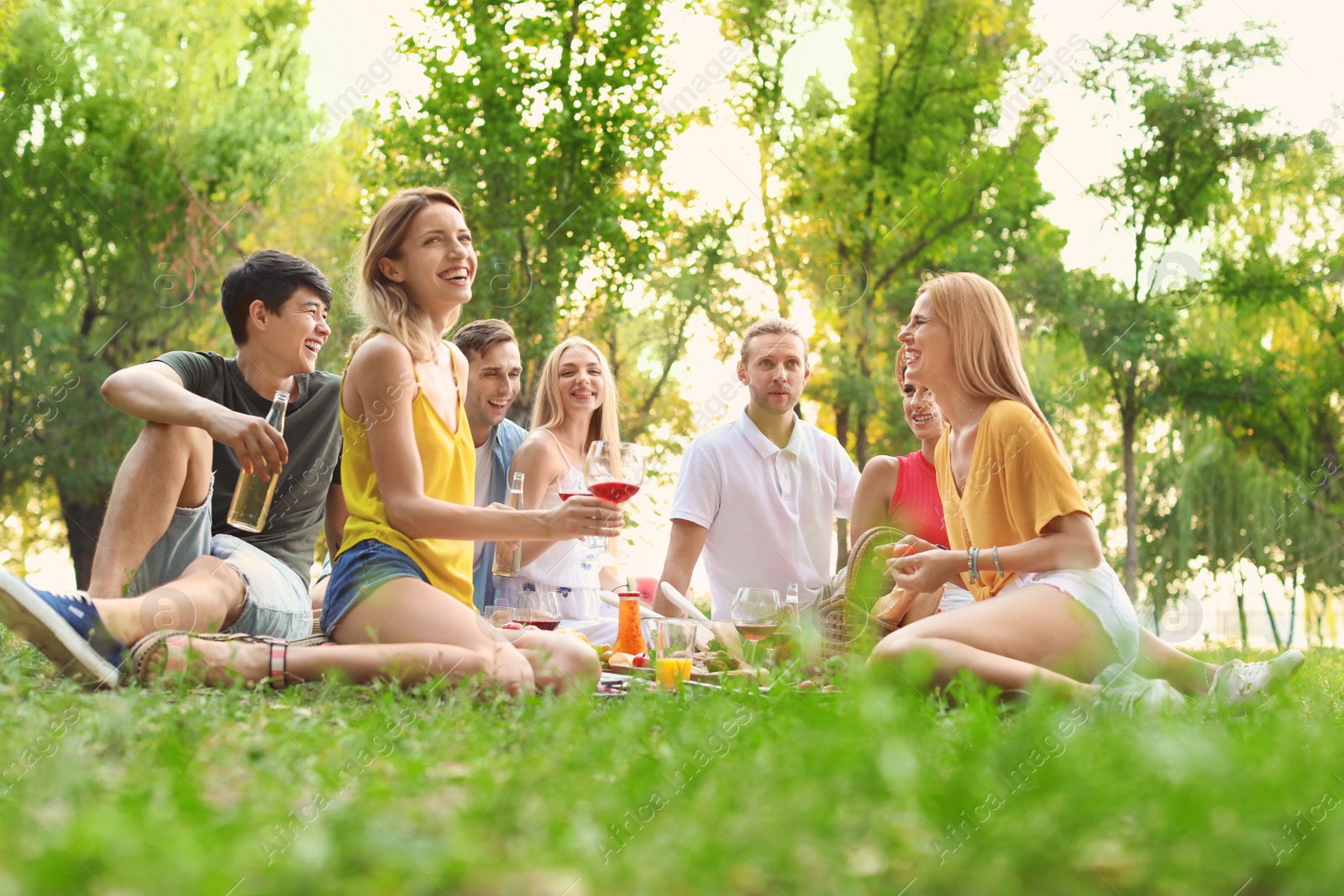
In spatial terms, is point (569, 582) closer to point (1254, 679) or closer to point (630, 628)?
point (630, 628)

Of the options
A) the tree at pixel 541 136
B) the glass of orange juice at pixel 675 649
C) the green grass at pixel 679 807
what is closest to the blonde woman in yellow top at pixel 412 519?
the glass of orange juice at pixel 675 649

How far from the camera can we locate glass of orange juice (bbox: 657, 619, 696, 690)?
4.58m

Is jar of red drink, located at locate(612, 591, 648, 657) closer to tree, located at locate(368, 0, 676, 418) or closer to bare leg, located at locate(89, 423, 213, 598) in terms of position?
bare leg, located at locate(89, 423, 213, 598)

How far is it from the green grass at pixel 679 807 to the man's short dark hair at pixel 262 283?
3092 mm

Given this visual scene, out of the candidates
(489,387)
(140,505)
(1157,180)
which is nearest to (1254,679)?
(140,505)

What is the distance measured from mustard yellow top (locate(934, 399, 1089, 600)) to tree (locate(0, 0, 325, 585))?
1876 centimetres

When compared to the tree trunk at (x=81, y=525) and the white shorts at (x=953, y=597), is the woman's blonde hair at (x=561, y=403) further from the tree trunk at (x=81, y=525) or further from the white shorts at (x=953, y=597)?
the tree trunk at (x=81, y=525)

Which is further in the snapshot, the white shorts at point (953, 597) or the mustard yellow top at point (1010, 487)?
the white shorts at point (953, 597)

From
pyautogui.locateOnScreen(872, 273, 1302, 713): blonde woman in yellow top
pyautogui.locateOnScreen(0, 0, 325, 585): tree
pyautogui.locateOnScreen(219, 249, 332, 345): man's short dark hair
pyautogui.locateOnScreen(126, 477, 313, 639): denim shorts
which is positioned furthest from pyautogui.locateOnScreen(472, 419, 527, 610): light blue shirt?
pyautogui.locateOnScreen(0, 0, 325, 585): tree

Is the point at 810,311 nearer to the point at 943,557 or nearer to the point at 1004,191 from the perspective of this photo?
the point at 1004,191

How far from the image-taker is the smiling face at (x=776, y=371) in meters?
7.21

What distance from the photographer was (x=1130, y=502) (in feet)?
64.2

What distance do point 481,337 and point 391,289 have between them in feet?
8.64

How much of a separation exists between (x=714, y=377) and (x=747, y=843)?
18.5 m
